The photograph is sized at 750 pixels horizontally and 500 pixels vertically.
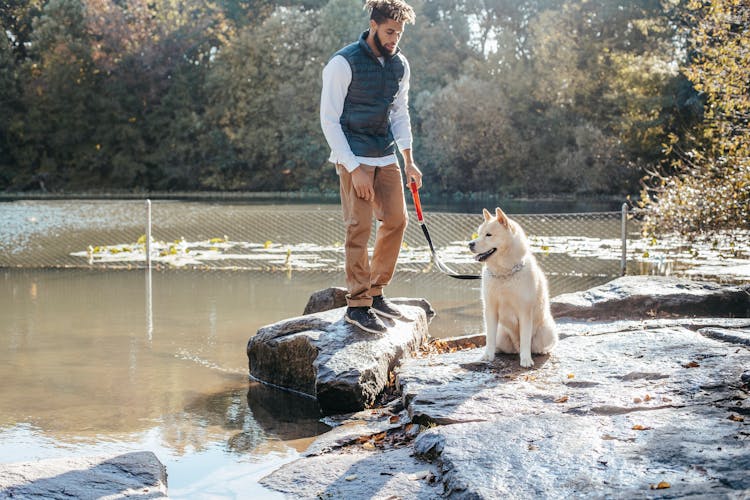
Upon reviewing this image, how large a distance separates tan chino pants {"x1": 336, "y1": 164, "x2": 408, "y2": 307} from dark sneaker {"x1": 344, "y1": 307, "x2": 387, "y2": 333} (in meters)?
0.05

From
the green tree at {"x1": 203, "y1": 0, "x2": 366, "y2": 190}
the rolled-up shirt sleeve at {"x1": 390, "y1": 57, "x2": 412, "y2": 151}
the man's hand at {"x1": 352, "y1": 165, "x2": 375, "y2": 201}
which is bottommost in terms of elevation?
the man's hand at {"x1": 352, "y1": 165, "x2": 375, "y2": 201}

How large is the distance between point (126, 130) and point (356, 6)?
13.1 m

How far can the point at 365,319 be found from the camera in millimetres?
5828

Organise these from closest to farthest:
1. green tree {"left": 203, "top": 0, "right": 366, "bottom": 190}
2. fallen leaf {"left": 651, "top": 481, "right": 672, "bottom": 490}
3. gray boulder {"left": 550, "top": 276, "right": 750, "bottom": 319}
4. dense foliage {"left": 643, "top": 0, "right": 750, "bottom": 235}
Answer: fallen leaf {"left": 651, "top": 481, "right": 672, "bottom": 490} < gray boulder {"left": 550, "top": 276, "right": 750, "bottom": 319} < dense foliage {"left": 643, "top": 0, "right": 750, "bottom": 235} < green tree {"left": 203, "top": 0, "right": 366, "bottom": 190}

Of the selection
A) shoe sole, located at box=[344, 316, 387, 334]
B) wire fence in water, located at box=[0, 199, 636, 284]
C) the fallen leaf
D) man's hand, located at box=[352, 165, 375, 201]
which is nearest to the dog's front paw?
shoe sole, located at box=[344, 316, 387, 334]

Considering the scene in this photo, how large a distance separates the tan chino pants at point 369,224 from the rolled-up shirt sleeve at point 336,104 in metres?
0.15

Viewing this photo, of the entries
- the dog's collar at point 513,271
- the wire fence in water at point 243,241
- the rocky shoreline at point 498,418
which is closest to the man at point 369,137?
the rocky shoreline at point 498,418

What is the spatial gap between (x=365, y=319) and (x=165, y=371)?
5.37 ft

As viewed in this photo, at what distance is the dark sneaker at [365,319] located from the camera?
5.80 metres

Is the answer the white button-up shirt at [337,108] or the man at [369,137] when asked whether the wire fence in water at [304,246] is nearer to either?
the man at [369,137]

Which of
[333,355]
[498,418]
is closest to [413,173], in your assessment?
[333,355]

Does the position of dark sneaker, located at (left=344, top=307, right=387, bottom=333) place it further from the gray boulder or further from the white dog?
the gray boulder

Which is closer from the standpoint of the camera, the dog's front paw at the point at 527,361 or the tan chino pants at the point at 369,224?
the dog's front paw at the point at 527,361

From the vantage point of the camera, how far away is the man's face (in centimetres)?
538
